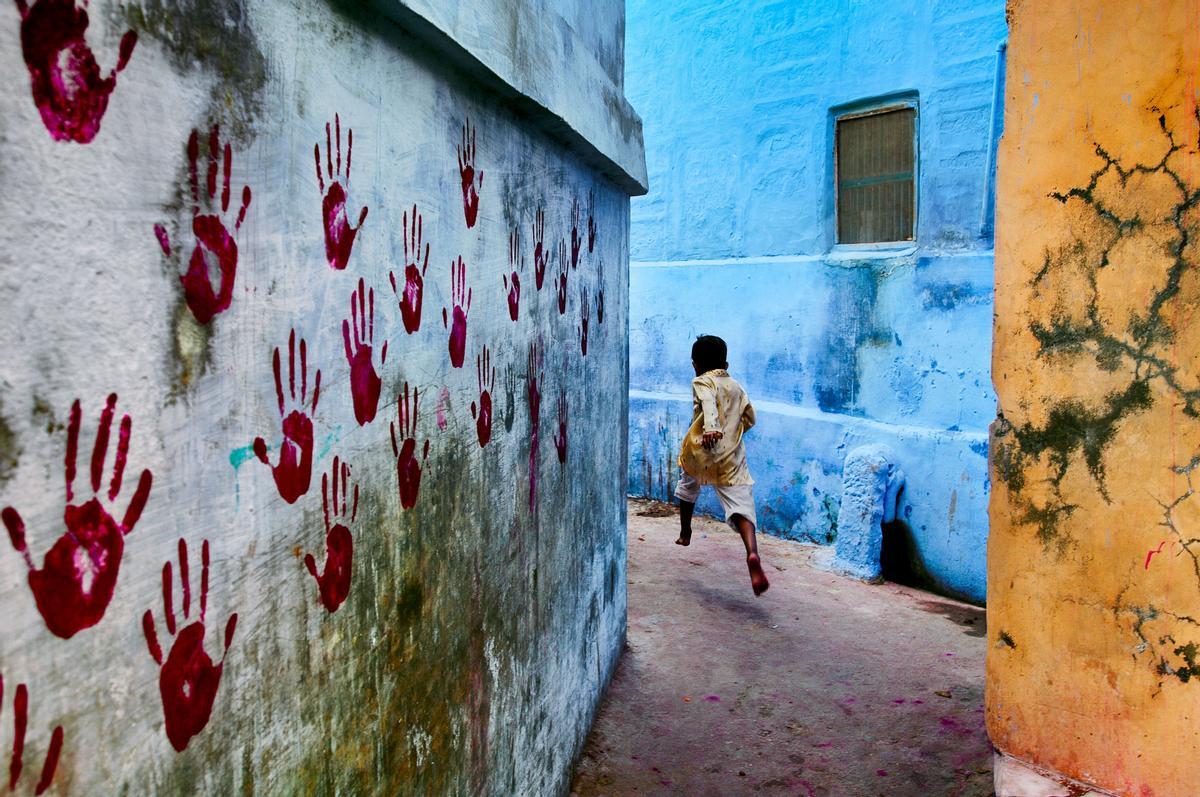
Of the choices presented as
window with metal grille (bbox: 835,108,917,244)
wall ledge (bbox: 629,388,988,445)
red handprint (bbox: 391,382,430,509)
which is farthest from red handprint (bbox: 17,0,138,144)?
window with metal grille (bbox: 835,108,917,244)

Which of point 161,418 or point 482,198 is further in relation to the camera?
point 482,198

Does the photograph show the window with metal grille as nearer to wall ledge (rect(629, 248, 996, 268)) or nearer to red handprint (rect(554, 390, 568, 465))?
wall ledge (rect(629, 248, 996, 268))

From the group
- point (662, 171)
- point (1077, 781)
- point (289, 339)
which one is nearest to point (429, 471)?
point (289, 339)

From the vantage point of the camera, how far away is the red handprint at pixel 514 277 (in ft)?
8.18

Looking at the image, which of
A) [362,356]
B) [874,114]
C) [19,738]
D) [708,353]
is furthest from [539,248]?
[874,114]

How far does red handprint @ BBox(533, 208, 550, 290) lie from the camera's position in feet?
9.05

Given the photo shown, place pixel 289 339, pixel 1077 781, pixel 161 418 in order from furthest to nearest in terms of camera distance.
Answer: pixel 1077 781, pixel 289 339, pixel 161 418

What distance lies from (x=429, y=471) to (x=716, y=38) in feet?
22.8

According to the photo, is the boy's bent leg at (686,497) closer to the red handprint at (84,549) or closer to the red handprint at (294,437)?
the red handprint at (294,437)

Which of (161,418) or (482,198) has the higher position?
(482,198)

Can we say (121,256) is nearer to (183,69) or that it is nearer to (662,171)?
(183,69)

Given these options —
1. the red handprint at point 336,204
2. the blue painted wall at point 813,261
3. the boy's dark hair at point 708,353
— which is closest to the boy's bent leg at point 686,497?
the boy's dark hair at point 708,353

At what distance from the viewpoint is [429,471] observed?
193 cm

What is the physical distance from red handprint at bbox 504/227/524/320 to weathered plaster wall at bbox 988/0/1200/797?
4.77 feet
